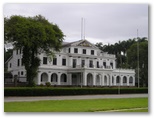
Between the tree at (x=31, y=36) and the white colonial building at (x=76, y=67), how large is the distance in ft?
23.0

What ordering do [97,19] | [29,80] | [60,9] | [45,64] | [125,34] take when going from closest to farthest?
[60,9] < [97,19] < [125,34] < [29,80] < [45,64]

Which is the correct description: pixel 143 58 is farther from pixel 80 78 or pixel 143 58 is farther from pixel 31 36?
pixel 80 78

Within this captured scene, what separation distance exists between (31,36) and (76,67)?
14334 millimetres

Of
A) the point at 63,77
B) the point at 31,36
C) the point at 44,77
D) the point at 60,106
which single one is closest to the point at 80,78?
the point at 63,77

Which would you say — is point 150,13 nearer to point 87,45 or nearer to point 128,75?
point 87,45

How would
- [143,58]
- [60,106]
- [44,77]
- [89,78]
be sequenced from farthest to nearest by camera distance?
[89,78] → [44,77] → [143,58] → [60,106]

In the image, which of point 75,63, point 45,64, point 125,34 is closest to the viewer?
point 125,34

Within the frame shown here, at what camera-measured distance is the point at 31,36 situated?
26.6 m

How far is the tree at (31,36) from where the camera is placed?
25.4m

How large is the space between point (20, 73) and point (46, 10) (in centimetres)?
2273

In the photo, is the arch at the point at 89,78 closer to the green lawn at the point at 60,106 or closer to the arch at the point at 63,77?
the arch at the point at 63,77

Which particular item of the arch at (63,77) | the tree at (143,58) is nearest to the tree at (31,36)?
the tree at (143,58)
